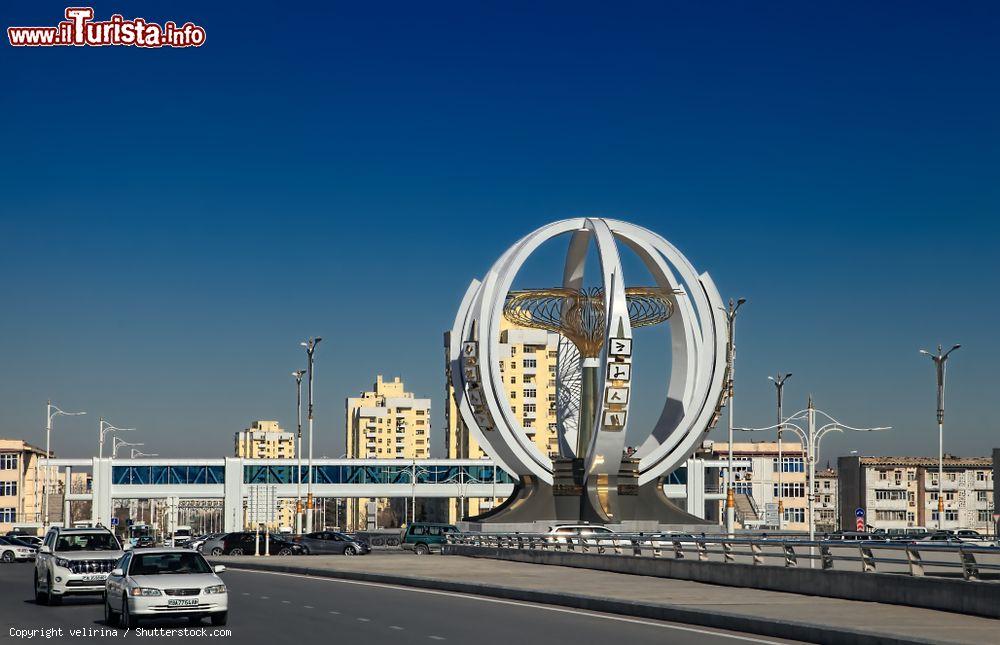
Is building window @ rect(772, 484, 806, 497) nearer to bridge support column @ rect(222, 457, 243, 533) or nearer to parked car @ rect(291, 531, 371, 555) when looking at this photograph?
bridge support column @ rect(222, 457, 243, 533)

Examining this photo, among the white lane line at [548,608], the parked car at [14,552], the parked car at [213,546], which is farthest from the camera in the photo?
the parked car at [213,546]

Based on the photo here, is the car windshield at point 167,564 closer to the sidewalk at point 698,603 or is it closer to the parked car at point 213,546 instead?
the sidewalk at point 698,603

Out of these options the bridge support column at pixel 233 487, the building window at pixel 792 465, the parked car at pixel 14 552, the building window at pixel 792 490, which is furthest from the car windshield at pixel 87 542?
the building window at pixel 792 465

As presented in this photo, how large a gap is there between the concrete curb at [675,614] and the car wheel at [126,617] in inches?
371

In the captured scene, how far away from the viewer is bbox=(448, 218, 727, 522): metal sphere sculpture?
66062 mm

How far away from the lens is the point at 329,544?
6562 centimetres

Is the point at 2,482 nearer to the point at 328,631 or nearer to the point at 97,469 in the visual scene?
the point at 97,469

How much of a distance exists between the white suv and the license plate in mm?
6393

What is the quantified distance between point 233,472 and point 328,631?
11086 centimetres

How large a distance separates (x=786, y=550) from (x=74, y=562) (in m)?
15.9

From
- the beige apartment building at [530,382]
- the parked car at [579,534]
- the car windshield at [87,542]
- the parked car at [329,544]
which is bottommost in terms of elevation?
the parked car at [329,544]

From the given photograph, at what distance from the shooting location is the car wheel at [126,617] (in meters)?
21.5

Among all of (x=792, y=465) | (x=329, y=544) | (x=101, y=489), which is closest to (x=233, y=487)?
(x=101, y=489)

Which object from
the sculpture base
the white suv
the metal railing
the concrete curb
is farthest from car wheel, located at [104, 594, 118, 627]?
the sculpture base
